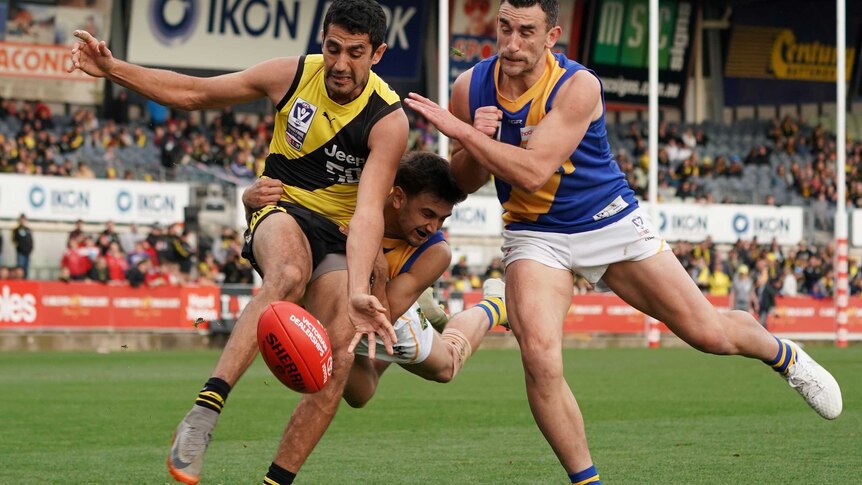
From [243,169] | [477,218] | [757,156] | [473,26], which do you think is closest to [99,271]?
[243,169]

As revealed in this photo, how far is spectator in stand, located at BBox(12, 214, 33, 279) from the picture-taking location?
75.7 feet

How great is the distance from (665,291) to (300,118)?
2.08 meters

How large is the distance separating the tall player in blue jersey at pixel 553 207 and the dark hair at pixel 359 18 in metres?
0.52

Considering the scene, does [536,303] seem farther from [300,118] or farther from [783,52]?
[783,52]

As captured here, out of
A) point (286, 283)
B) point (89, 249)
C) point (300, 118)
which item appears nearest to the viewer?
point (286, 283)

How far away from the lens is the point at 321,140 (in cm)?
707

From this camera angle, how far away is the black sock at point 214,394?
6.22 metres

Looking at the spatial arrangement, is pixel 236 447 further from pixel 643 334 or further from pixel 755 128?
pixel 755 128

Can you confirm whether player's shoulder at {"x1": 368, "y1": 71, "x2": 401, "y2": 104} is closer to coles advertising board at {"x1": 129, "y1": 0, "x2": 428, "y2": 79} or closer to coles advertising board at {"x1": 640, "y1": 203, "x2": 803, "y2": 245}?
coles advertising board at {"x1": 640, "y1": 203, "x2": 803, "y2": 245}

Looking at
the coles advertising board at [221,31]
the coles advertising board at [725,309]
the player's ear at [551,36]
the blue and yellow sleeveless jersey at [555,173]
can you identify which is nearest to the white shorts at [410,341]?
the blue and yellow sleeveless jersey at [555,173]

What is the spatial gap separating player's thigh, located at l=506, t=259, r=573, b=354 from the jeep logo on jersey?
4.21 ft

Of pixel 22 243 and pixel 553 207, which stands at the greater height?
pixel 22 243

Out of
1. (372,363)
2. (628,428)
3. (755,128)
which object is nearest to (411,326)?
(372,363)

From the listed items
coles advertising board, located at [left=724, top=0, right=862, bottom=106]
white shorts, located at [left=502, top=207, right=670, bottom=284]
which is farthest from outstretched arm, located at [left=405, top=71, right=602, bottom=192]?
coles advertising board, located at [left=724, top=0, right=862, bottom=106]
